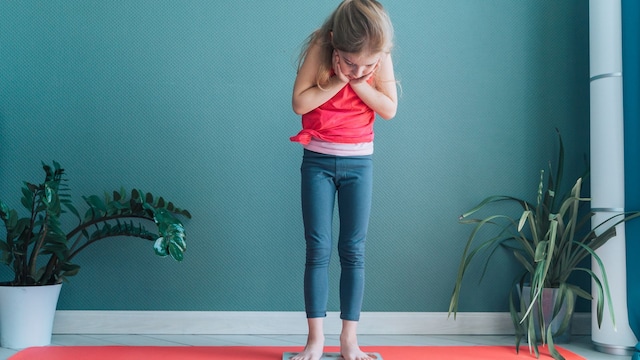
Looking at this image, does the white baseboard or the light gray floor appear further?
the white baseboard

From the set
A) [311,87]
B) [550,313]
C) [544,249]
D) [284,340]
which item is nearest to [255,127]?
[311,87]

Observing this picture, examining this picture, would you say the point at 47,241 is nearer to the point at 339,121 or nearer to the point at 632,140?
the point at 339,121

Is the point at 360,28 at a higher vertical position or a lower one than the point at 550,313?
higher

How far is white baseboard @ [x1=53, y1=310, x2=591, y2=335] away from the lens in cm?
235

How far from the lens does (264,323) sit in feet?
7.90

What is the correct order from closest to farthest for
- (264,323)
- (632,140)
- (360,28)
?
(360,28) < (632,140) < (264,323)

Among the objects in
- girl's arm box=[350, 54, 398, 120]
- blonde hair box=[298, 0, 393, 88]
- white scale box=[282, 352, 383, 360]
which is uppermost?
blonde hair box=[298, 0, 393, 88]

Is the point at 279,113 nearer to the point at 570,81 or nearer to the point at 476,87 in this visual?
the point at 476,87

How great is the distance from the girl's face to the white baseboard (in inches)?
40.9

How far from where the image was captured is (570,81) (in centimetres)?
255

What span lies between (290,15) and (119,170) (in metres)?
0.90

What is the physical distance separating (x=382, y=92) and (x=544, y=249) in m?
0.79

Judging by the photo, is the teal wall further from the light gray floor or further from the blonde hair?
the blonde hair

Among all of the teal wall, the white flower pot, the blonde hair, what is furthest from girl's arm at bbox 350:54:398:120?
the white flower pot
